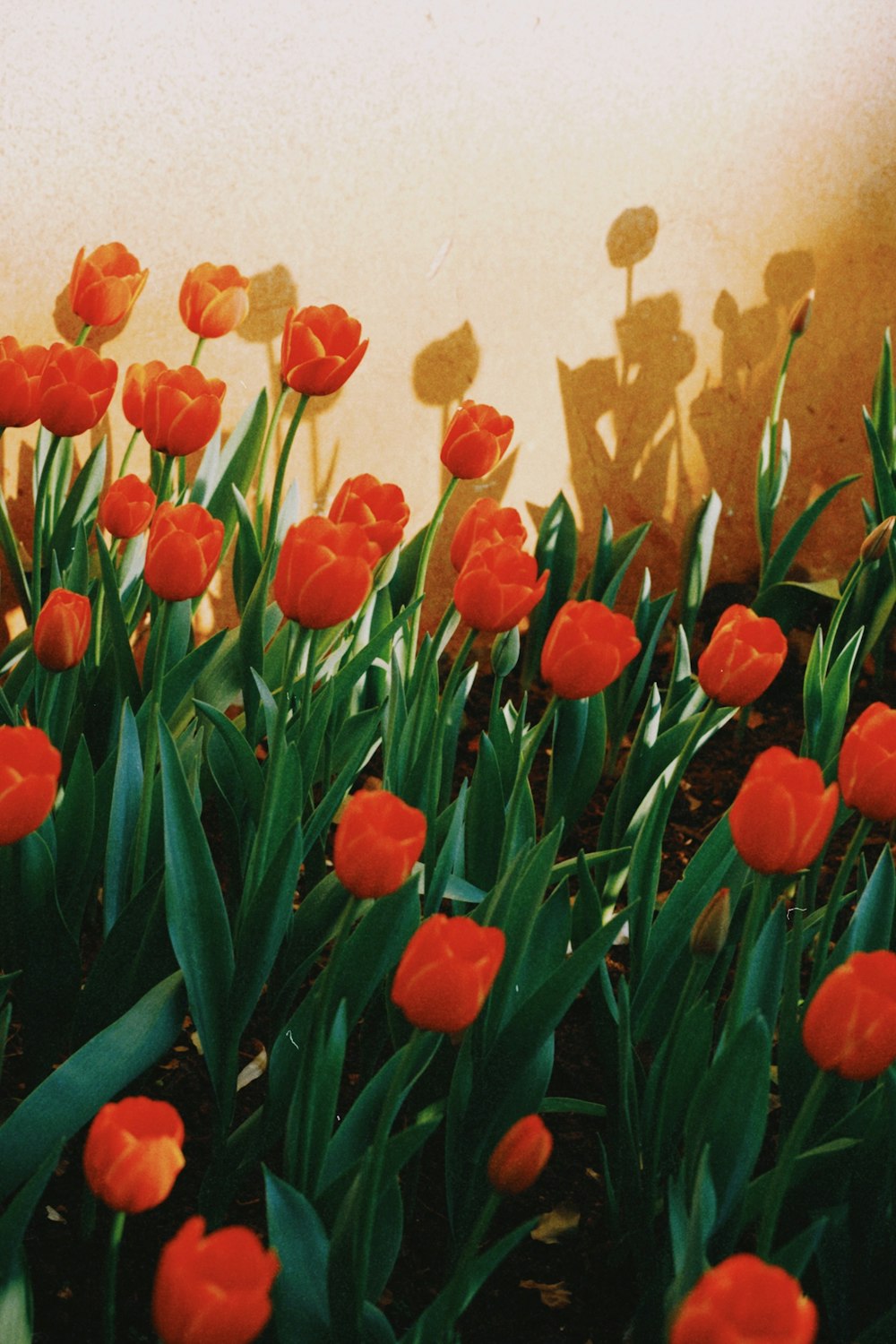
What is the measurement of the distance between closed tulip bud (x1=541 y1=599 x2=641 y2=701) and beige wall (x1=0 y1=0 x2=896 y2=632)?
2.76 feet

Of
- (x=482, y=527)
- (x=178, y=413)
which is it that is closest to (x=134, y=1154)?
(x=482, y=527)

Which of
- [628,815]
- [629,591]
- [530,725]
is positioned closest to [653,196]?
[629,591]

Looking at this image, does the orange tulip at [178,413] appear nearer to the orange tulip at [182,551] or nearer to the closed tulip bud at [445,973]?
the orange tulip at [182,551]

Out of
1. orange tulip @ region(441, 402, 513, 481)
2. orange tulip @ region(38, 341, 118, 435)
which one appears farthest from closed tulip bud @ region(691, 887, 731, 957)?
orange tulip @ region(38, 341, 118, 435)

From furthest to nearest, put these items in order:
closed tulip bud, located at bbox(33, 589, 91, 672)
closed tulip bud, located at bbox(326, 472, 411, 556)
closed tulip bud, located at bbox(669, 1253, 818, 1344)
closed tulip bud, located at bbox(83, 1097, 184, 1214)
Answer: closed tulip bud, located at bbox(326, 472, 411, 556) < closed tulip bud, located at bbox(33, 589, 91, 672) < closed tulip bud, located at bbox(83, 1097, 184, 1214) < closed tulip bud, located at bbox(669, 1253, 818, 1344)

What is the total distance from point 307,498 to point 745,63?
0.86 metres

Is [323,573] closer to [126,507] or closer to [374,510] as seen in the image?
[374,510]

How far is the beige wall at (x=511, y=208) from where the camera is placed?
4.33 ft

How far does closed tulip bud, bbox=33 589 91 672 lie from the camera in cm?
85

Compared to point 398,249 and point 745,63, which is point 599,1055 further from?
point 745,63

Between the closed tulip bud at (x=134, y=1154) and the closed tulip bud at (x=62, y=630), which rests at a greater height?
the closed tulip bud at (x=62, y=630)

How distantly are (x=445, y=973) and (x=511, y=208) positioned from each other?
4.20 ft

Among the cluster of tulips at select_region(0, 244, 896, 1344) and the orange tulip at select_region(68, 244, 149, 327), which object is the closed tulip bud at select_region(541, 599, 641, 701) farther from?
the orange tulip at select_region(68, 244, 149, 327)

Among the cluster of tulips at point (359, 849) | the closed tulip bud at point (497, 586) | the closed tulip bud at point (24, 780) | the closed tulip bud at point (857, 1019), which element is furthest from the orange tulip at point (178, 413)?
the closed tulip bud at point (857, 1019)
